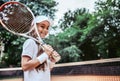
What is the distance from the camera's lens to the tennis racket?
1661 mm

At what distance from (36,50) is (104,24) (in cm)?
119

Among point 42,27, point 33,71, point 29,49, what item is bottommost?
point 33,71

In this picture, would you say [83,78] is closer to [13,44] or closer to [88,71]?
[88,71]

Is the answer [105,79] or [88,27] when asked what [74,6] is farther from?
[105,79]

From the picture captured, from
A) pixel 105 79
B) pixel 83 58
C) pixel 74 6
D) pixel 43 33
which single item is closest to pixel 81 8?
pixel 74 6

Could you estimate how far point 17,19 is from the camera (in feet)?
5.95

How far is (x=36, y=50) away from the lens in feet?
4.90

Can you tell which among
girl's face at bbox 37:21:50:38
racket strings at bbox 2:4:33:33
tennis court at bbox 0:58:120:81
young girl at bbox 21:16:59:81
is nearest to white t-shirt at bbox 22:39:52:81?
young girl at bbox 21:16:59:81

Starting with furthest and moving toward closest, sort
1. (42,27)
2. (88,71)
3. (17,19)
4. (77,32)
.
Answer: (77,32) < (88,71) < (17,19) < (42,27)

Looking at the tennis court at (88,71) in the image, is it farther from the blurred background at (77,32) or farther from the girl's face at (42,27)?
the girl's face at (42,27)

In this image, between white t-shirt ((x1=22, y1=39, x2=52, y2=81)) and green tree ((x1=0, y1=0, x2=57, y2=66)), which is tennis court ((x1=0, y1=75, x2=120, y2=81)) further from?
white t-shirt ((x1=22, y1=39, x2=52, y2=81))

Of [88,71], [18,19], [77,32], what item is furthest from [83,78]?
[18,19]

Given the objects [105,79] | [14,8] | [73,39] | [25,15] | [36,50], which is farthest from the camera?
[73,39]

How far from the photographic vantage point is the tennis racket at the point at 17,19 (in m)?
1.66
